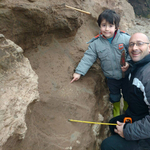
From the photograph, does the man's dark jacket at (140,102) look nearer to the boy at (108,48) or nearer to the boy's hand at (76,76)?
the boy at (108,48)

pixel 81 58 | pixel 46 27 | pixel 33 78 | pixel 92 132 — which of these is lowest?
pixel 92 132

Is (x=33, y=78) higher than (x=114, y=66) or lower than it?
higher

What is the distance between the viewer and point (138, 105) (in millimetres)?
1582

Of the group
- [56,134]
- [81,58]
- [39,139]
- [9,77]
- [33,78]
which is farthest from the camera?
[81,58]

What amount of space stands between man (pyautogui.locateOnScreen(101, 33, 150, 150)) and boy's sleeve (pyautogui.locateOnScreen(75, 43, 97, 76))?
648 mm

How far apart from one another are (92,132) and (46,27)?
5.12ft

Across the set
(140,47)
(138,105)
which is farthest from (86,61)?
(138,105)

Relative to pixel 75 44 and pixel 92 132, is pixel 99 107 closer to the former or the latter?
pixel 92 132

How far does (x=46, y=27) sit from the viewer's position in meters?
2.02

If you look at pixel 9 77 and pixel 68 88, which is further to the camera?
pixel 68 88

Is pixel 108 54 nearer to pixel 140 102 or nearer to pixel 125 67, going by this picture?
pixel 125 67

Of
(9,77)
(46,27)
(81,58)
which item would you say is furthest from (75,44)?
(9,77)

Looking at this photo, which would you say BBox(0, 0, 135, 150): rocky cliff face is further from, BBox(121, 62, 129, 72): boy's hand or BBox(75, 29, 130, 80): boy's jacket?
BBox(121, 62, 129, 72): boy's hand

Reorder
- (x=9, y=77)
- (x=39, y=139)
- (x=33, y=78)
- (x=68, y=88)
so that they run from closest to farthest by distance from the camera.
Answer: (x=9, y=77), (x=33, y=78), (x=39, y=139), (x=68, y=88)
